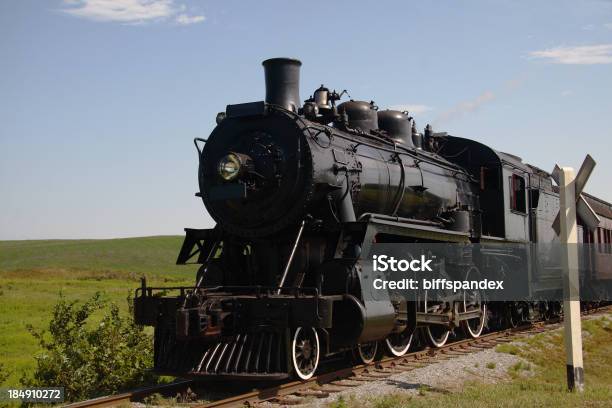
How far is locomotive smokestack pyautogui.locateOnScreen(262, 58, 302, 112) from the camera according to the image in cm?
1005

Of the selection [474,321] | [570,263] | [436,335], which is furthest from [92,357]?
[474,321]

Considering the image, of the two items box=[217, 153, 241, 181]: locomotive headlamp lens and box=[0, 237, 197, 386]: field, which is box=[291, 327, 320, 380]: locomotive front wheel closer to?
box=[217, 153, 241, 181]: locomotive headlamp lens

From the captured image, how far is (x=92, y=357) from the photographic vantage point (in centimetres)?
931

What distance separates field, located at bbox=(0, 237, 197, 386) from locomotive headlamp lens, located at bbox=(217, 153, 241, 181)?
11.4 ft

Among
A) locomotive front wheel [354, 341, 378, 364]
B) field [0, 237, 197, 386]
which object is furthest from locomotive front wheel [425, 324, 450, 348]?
field [0, 237, 197, 386]

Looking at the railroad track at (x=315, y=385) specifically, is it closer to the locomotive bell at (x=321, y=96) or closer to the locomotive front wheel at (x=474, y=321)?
the locomotive front wheel at (x=474, y=321)

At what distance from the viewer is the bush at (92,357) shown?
8.92m

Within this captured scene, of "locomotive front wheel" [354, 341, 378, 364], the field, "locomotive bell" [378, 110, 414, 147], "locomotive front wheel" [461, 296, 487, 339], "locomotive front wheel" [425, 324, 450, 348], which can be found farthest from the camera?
the field

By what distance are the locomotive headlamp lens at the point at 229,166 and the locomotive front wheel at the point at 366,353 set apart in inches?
129

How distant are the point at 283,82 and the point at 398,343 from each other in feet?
15.9

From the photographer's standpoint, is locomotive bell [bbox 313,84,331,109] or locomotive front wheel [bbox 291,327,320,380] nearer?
locomotive front wheel [bbox 291,327,320,380]

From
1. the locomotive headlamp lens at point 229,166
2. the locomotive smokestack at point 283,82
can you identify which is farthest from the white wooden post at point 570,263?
the locomotive headlamp lens at point 229,166

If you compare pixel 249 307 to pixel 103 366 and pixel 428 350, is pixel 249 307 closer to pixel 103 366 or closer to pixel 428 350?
pixel 103 366

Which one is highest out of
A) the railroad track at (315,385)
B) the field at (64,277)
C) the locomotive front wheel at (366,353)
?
the field at (64,277)
